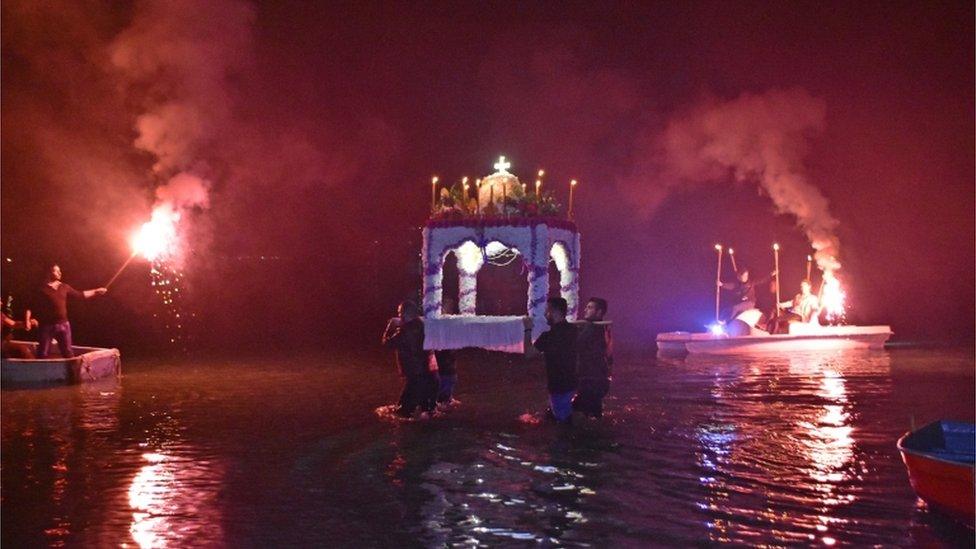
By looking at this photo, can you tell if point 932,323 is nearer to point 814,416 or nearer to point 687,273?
point 687,273

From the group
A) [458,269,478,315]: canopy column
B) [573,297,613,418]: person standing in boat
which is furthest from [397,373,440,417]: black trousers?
[458,269,478,315]: canopy column

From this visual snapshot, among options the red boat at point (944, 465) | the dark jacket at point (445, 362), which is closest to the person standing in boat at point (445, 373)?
the dark jacket at point (445, 362)

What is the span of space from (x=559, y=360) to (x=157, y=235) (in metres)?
9.21

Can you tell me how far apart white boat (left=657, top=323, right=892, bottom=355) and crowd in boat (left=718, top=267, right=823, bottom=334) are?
0.56 m

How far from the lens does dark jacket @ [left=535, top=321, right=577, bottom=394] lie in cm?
1143

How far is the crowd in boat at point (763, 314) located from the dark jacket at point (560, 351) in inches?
617

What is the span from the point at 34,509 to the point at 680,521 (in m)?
5.97

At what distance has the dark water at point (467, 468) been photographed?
749cm

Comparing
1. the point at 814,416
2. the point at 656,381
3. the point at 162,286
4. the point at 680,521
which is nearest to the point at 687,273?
the point at 656,381

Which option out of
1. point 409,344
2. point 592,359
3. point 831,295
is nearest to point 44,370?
point 409,344

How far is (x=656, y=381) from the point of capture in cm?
1844

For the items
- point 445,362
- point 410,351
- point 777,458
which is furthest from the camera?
point 445,362

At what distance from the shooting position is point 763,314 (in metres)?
27.7

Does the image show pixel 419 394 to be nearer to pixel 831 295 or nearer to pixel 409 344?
pixel 409 344
